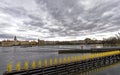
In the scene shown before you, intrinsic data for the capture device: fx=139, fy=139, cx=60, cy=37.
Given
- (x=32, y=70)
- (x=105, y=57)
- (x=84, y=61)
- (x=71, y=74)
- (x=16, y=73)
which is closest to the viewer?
(x=16, y=73)

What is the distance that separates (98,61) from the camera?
87.4 ft

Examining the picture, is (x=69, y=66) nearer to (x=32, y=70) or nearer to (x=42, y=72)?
(x=42, y=72)

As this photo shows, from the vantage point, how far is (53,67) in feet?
56.2

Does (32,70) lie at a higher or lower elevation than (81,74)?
higher

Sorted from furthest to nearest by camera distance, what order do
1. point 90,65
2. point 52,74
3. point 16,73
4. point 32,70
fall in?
1. point 90,65
2. point 52,74
3. point 32,70
4. point 16,73

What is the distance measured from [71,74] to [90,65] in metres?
6.95

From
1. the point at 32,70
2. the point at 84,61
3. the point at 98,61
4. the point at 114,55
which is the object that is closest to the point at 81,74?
the point at 84,61

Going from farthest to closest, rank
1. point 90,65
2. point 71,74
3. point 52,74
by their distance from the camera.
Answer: point 90,65 < point 71,74 < point 52,74

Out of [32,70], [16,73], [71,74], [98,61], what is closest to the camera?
[16,73]

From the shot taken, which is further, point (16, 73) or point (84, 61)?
point (84, 61)

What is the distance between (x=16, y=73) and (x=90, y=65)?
14314 millimetres

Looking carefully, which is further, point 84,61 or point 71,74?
point 84,61

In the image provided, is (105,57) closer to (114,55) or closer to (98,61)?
(98,61)

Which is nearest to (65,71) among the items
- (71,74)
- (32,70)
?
(71,74)
